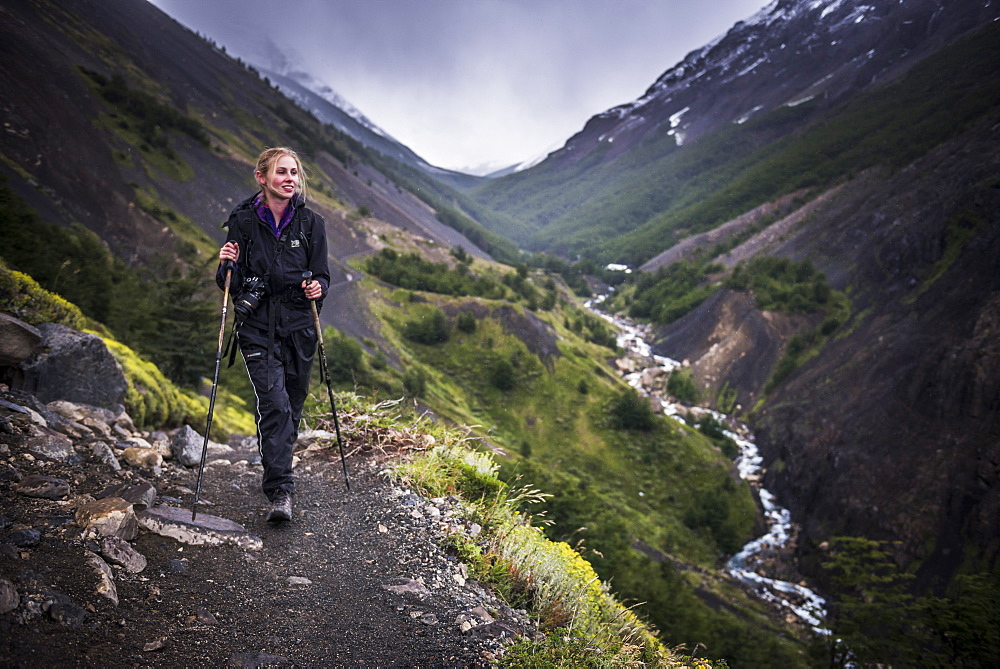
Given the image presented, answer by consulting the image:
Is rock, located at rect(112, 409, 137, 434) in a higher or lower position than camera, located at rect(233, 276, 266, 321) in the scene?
lower

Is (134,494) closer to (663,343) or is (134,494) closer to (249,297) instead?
(249,297)

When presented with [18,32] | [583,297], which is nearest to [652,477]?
[18,32]

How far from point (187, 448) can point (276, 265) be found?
246cm

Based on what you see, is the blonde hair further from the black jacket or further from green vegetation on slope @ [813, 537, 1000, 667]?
green vegetation on slope @ [813, 537, 1000, 667]

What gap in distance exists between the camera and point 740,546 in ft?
99.0

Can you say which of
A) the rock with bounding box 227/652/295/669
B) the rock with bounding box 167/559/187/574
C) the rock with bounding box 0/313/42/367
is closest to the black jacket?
the rock with bounding box 167/559/187/574

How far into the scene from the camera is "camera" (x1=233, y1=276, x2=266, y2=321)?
390 cm

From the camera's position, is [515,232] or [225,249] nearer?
[225,249]

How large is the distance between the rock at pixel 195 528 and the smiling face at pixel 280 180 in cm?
260

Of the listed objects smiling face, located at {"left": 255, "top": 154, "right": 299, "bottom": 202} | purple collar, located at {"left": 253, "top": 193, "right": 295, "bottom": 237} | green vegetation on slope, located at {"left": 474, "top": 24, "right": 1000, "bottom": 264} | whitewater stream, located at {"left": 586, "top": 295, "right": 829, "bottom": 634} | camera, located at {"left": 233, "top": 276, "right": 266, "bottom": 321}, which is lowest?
whitewater stream, located at {"left": 586, "top": 295, "right": 829, "bottom": 634}

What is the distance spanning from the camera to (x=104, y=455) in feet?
13.5

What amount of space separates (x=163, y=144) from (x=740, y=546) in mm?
50759

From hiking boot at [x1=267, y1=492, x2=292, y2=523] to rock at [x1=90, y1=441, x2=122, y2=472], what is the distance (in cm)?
134

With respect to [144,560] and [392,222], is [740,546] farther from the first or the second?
[392,222]
